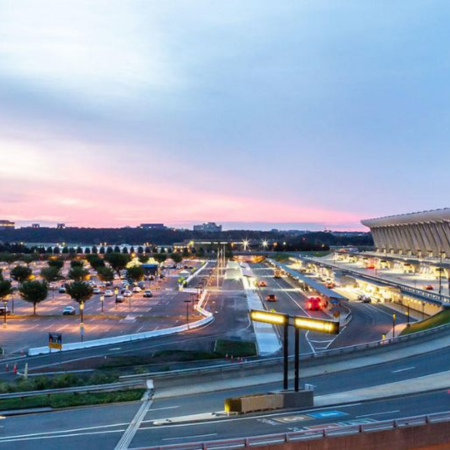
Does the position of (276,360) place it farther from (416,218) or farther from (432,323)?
(416,218)

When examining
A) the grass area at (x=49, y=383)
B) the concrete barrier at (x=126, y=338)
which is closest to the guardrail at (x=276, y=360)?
the grass area at (x=49, y=383)

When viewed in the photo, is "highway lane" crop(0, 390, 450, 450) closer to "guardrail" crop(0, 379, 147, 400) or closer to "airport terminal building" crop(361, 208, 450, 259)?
"guardrail" crop(0, 379, 147, 400)

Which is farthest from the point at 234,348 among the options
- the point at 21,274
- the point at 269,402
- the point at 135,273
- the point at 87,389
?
the point at 21,274

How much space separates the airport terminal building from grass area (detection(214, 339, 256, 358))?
60358 mm

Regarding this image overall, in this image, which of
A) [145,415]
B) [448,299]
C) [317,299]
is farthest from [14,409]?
[317,299]

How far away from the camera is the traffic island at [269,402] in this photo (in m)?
17.3

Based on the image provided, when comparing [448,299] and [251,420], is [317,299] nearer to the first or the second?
[448,299]

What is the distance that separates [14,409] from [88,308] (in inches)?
1579

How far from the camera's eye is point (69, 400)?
1956 centimetres

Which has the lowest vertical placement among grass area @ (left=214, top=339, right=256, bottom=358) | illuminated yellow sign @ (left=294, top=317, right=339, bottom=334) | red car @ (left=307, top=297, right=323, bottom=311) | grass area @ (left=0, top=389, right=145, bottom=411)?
grass area @ (left=214, top=339, right=256, bottom=358)

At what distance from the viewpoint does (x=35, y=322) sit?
4806cm

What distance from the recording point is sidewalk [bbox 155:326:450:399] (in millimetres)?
21688

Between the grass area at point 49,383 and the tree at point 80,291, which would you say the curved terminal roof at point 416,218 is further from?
the grass area at point 49,383

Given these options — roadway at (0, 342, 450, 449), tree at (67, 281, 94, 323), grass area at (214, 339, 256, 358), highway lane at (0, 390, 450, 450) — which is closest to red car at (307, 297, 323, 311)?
grass area at (214, 339, 256, 358)
